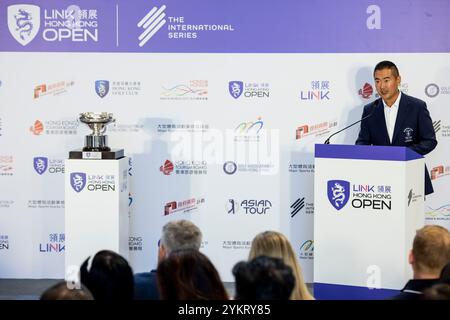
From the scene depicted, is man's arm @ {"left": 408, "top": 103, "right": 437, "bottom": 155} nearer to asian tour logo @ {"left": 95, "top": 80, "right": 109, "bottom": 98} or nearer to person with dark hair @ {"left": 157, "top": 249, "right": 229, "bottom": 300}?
asian tour logo @ {"left": 95, "top": 80, "right": 109, "bottom": 98}

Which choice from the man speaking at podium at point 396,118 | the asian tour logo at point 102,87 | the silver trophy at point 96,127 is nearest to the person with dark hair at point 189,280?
the silver trophy at point 96,127

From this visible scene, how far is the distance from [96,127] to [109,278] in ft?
10.6

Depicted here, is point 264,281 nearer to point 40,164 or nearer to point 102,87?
point 102,87

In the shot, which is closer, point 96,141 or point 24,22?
point 96,141

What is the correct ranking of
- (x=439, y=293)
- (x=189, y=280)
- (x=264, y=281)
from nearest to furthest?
(x=439, y=293) < (x=264, y=281) < (x=189, y=280)

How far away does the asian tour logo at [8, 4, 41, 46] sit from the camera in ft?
22.4

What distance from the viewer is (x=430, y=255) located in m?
3.54

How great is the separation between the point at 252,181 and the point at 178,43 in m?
1.37

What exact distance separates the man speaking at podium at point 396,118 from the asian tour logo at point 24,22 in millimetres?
2975

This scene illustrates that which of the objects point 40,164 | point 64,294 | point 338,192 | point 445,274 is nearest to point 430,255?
point 445,274

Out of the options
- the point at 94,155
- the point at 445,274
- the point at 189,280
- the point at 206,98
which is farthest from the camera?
the point at 206,98

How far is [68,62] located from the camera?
6816mm

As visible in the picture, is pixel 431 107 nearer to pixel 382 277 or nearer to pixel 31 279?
pixel 382 277
